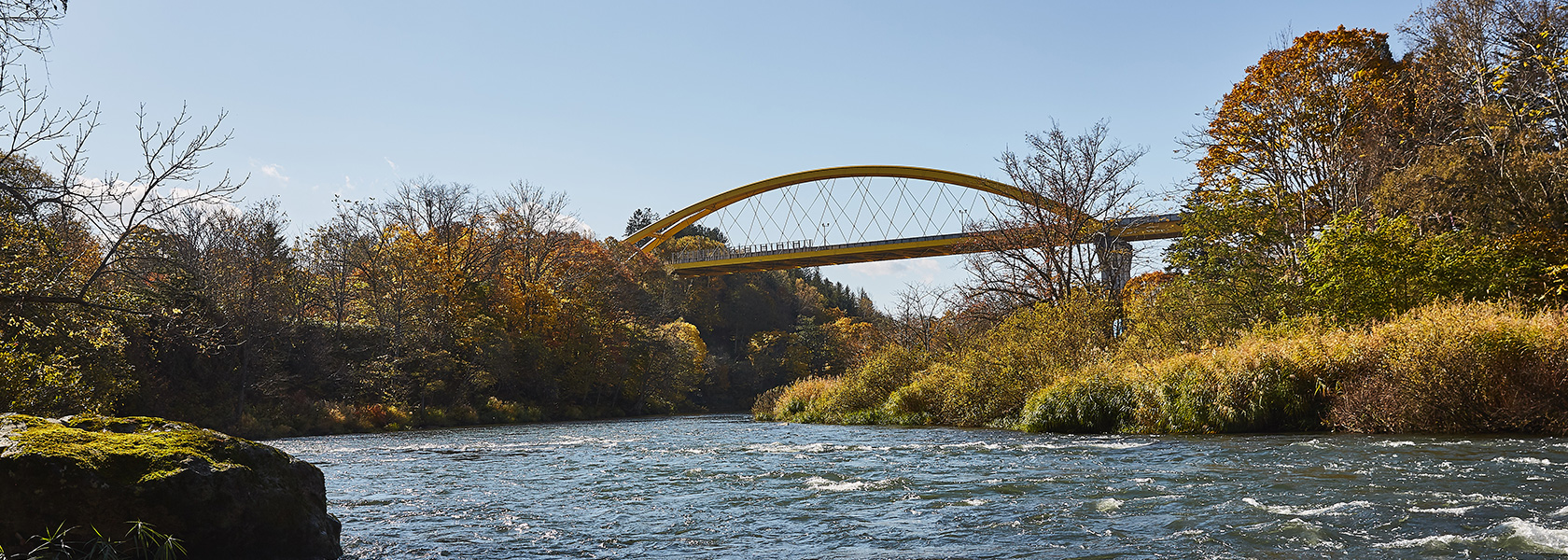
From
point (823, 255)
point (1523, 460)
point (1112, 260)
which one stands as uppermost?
point (823, 255)

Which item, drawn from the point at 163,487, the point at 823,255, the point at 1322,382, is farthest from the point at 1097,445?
the point at 823,255

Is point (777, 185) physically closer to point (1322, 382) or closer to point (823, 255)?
point (823, 255)

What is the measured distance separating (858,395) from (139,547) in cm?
2392

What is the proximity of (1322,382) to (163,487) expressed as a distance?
1435 centimetres

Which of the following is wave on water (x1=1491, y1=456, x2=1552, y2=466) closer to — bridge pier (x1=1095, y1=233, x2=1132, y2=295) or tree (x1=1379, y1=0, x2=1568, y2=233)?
tree (x1=1379, y1=0, x2=1568, y2=233)

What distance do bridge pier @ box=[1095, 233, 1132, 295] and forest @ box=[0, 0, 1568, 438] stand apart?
1.20ft

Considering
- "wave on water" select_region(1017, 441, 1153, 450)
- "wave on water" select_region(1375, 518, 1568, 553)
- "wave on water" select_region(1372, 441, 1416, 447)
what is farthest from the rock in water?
"wave on water" select_region(1372, 441, 1416, 447)

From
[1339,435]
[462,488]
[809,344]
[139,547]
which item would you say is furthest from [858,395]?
[809,344]

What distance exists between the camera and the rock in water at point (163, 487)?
5227mm

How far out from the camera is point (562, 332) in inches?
1704

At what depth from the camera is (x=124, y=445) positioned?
570 centimetres

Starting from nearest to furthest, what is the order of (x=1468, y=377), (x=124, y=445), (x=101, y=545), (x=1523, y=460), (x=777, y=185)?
(x=101, y=545)
(x=124, y=445)
(x=1523, y=460)
(x=1468, y=377)
(x=777, y=185)

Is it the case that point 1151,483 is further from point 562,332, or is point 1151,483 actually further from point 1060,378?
point 562,332

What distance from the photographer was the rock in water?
17.1ft
